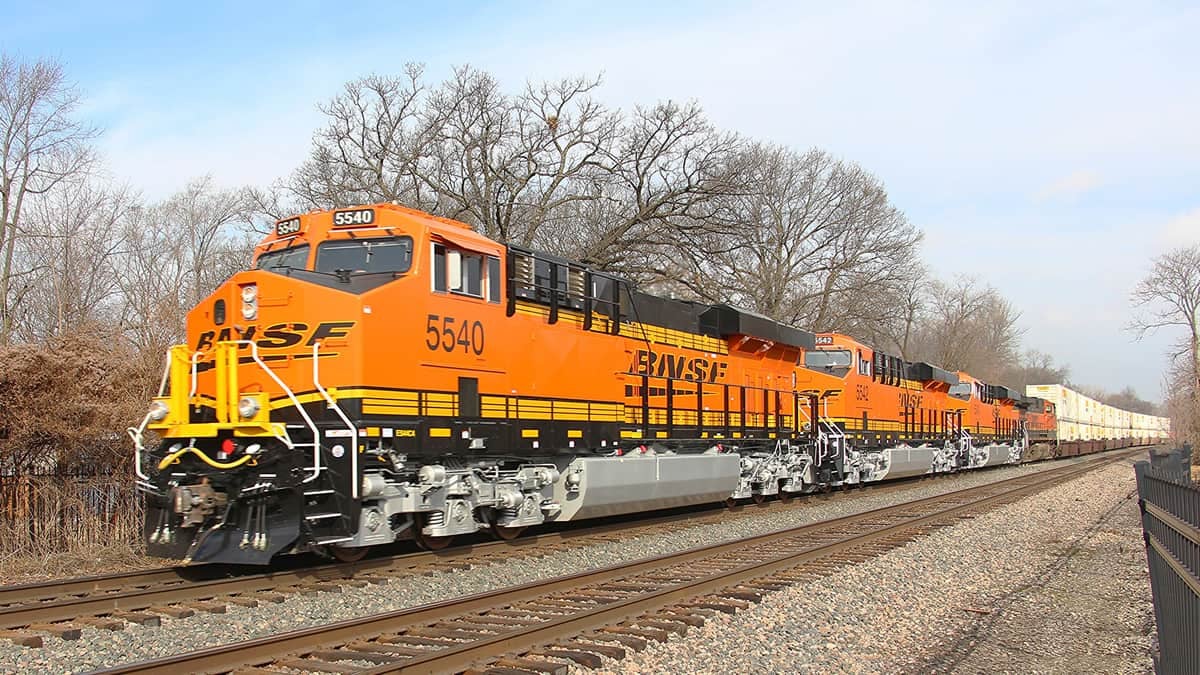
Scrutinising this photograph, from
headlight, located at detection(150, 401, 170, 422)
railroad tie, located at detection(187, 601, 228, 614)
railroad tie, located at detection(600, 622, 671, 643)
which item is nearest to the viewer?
railroad tie, located at detection(600, 622, 671, 643)

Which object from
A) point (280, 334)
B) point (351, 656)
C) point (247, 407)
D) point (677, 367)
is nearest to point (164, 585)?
point (247, 407)

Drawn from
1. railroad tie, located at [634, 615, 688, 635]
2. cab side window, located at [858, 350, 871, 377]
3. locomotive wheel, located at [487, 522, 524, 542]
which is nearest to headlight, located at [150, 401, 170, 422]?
locomotive wheel, located at [487, 522, 524, 542]

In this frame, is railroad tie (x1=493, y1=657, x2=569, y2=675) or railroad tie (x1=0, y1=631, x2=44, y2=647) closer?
railroad tie (x1=493, y1=657, x2=569, y2=675)

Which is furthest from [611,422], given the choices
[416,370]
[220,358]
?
[220,358]

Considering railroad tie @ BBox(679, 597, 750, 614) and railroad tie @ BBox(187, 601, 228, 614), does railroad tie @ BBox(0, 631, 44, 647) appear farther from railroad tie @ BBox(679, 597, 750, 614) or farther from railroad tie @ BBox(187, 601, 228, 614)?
railroad tie @ BBox(679, 597, 750, 614)

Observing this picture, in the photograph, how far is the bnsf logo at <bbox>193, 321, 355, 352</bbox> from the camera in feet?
29.0

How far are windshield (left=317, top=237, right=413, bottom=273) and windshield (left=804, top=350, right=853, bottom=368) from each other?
13325 millimetres

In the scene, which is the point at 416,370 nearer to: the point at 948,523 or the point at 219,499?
the point at 219,499

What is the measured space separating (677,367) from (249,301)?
24.5 feet

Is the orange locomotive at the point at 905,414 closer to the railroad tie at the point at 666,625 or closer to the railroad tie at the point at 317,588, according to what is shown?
the railroad tie at the point at 666,625

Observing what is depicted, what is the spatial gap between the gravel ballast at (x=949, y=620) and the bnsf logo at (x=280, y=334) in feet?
14.4

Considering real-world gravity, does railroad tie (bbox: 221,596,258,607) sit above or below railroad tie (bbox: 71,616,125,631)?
below

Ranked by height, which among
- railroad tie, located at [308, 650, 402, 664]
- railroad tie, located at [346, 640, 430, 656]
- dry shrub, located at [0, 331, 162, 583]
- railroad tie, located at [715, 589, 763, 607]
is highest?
dry shrub, located at [0, 331, 162, 583]

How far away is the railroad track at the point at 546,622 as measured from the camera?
5.73m
